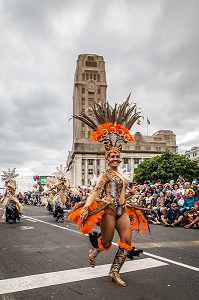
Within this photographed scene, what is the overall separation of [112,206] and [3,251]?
12.3 ft

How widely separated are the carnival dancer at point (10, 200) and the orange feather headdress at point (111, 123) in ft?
31.2

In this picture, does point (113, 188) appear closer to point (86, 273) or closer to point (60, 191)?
point (86, 273)

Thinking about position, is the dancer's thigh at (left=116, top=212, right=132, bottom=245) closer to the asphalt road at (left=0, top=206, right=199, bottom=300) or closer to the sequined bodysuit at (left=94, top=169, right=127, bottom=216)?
the sequined bodysuit at (left=94, top=169, right=127, bottom=216)

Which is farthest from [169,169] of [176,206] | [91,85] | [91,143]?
[91,85]

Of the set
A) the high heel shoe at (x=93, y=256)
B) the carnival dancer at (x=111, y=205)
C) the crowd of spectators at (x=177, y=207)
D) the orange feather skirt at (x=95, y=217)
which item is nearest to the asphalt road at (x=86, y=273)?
the high heel shoe at (x=93, y=256)

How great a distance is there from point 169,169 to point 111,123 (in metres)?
57.6

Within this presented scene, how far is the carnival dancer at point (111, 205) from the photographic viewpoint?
5.08 metres

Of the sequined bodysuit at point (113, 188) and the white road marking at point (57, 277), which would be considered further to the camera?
the sequined bodysuit at point (113, 188)

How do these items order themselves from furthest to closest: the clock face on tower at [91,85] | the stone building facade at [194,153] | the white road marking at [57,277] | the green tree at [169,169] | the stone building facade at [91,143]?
the clock face on tower at [91,85]
the stone building facade at [194,153]
the stone building facade at [91,143]
the green tree at [169,169]
the white road marking at [57,277]

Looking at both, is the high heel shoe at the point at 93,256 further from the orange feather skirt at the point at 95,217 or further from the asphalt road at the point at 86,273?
the orange feather skirt at the point at 95,217

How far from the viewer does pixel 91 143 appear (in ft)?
391

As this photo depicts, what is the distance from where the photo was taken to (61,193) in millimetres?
15484

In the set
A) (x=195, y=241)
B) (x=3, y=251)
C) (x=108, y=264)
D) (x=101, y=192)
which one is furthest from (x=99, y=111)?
(x=195, y=241)

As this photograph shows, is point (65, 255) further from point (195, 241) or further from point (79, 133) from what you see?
point (79, 133)
